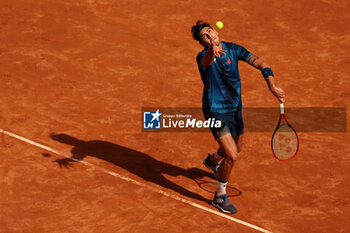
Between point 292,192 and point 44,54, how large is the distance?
739cm

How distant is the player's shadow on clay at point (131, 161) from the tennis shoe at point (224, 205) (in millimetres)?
473

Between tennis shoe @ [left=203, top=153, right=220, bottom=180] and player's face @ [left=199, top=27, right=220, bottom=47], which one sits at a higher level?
player's face @ [left=199, top=27, right=220, bottom=47]

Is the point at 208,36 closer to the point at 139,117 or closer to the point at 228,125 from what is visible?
the point at 228,125

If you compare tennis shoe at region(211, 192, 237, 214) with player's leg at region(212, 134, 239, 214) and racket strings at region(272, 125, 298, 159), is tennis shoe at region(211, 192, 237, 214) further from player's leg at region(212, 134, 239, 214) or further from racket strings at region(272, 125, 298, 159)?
racket strings at region(272, 125, 298, 159)

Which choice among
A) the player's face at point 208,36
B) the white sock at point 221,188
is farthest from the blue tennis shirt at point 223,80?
the white sock at point 221,188

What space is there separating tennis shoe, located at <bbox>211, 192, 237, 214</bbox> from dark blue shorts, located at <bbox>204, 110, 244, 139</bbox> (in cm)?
98

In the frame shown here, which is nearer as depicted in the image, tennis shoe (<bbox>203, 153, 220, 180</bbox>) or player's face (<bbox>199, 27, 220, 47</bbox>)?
player's face (<bbox>199, 27, 220, 47</bbox>)

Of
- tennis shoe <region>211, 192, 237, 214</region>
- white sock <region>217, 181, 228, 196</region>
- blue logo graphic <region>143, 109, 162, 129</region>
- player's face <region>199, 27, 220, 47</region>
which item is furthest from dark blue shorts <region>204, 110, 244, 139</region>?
blue logo graphic <region>143, 109, 162, 129</region>

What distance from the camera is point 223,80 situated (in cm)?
906

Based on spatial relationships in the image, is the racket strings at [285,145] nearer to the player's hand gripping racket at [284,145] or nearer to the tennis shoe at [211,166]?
the player's hand gripping racket at [284,145]

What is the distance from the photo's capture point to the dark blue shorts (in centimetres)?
905

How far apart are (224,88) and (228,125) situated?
1.83ft

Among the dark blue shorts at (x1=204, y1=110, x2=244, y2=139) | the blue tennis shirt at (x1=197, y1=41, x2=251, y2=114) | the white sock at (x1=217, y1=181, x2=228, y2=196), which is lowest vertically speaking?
the white sock at (x1=217, y1=181, x2=228, y2=196)

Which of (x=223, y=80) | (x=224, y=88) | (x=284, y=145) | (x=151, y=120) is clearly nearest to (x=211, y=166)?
(x=284, y=145)
